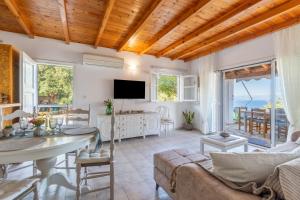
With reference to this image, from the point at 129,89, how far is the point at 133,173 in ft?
8.95

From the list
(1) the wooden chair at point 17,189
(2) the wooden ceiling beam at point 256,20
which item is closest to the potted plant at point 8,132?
(1) the wooden chair at point 17,189

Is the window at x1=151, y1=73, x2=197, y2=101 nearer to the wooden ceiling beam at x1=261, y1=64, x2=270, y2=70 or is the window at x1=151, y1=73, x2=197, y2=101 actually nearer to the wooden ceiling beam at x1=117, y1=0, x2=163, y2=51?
the wooden ceiling beam at x1=261, y1=64, x2=270, y2=70

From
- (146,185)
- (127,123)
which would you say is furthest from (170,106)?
(146,185)

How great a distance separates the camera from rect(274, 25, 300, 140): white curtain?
9.57 ft

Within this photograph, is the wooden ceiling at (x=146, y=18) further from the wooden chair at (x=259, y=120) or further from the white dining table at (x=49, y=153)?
the white dining table at (x=49, y=153)

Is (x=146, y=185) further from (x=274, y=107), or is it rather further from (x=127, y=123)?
(x=274, y=107)

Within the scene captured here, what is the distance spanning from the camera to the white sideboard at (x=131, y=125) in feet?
13.2

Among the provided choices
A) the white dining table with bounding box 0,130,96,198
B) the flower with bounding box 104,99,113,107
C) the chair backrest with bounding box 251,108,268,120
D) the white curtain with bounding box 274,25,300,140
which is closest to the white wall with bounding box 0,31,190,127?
the flower with bounding box 104,99,113,107

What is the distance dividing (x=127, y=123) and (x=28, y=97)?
2.33 metres

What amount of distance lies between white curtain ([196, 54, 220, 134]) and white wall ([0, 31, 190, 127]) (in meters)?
1.40

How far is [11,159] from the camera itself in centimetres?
127

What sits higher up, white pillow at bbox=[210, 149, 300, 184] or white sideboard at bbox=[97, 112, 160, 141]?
white pillow at bbox=[210, 149, 300, 184]

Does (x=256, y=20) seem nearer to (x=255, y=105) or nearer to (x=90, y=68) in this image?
(x=255, y=105)

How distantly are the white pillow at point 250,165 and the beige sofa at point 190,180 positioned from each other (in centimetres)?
9
